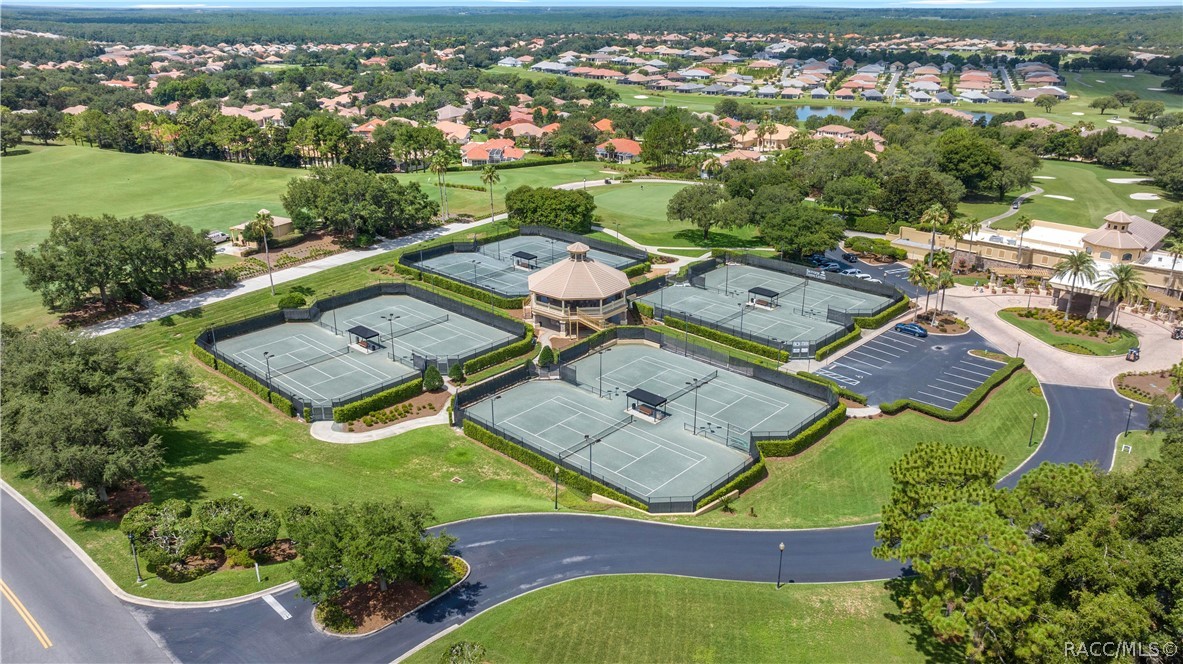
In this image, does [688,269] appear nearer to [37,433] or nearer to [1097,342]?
[1097,342]

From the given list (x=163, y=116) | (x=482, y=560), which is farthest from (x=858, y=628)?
(x=163, y=116)

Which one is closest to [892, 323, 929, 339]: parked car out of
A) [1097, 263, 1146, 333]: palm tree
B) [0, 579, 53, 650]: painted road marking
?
[1097, 263, 1146, 333]: palm tree

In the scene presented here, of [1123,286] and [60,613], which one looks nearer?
[60,613]

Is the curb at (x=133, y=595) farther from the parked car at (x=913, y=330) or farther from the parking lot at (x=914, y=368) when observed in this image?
the parked car at (x=913, y=330)

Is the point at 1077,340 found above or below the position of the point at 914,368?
above

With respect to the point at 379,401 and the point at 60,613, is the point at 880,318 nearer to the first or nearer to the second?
the point at 379,401

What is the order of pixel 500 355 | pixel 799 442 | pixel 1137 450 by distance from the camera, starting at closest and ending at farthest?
1. pixel 799 442
2. pixel 1137 450
3. pixel 500 355

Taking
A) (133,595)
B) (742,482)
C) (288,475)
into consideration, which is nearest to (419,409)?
(288,475)

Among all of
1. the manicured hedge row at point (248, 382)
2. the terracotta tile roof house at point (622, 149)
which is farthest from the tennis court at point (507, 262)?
the terracotta tile roof house at point (622, 149)

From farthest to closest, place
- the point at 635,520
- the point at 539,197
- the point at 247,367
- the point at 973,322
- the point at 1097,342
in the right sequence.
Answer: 1. the point at 539,197
2. the point at 973,322
3. the point at 1097,342
4. the point at 247,367
5. the point at 635,520
